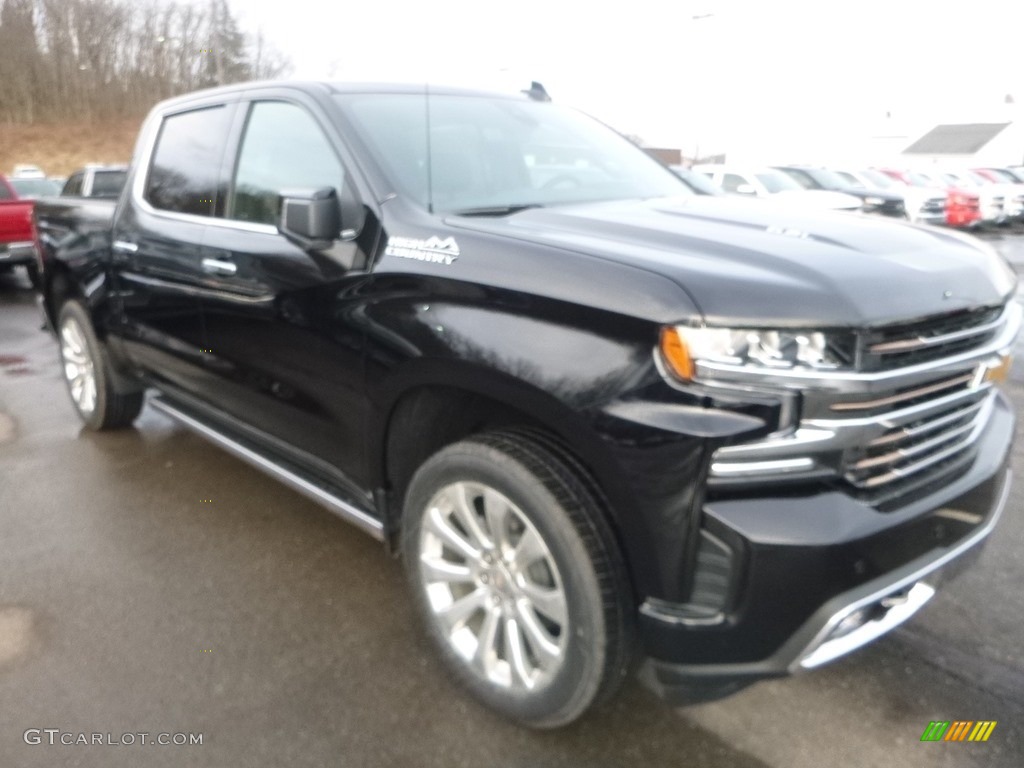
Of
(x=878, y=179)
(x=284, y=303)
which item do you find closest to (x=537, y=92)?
(x=284, y=303)

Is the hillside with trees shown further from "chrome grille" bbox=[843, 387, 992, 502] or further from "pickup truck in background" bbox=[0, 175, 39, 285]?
"chrome grille" bbox=[843, 387, 992, 502]

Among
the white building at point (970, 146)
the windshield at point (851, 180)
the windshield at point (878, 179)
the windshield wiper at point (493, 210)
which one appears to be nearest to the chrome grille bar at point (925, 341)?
the windshield wiper at point (493, 210)

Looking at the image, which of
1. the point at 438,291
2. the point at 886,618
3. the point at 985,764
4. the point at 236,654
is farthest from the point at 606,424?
the point at 236,654

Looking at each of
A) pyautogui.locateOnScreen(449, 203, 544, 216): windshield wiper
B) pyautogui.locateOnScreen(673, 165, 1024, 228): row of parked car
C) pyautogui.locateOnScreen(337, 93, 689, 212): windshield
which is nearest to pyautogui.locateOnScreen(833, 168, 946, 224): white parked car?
pyautogui.locateOnScreen(673, 165, 1024, 228): row of parked car

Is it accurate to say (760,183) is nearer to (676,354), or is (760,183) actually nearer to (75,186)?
(75,186)

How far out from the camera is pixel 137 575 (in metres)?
3.45

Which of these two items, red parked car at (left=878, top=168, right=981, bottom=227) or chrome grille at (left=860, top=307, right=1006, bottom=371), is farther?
red parked car at (left=878, top=168, right=981, bottom=227)

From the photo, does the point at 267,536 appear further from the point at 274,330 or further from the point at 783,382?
the point at 783,382

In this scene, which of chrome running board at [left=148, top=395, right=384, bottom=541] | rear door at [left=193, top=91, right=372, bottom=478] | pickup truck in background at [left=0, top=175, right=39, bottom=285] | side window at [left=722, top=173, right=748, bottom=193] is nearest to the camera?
rear door at [left=193, top=91, right=372, bottom=478]

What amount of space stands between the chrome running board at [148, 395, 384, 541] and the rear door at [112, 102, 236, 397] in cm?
17

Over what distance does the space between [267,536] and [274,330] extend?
3.55 ft

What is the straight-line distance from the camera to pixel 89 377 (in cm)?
512

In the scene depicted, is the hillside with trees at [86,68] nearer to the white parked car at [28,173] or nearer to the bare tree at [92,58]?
the bare tree at [92,58]

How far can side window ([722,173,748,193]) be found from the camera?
15340mm
